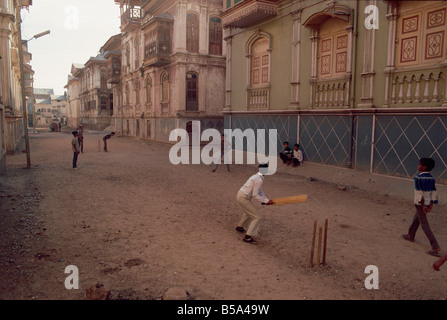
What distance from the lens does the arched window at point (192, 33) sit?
25172mm

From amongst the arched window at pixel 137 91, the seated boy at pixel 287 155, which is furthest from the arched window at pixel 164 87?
the seated boy at pixel 287 155

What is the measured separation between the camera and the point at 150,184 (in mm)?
11703

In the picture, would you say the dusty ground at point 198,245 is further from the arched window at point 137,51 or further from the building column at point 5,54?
the arched window at point 137,51

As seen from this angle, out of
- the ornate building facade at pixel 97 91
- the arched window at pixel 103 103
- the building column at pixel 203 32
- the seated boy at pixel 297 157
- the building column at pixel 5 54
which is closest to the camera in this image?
the seated boy at pixel 297 157

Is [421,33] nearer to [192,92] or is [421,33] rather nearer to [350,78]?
[350,78]

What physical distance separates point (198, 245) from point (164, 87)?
23.5 meters

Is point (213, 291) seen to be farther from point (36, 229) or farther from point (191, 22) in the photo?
point (191, 22)

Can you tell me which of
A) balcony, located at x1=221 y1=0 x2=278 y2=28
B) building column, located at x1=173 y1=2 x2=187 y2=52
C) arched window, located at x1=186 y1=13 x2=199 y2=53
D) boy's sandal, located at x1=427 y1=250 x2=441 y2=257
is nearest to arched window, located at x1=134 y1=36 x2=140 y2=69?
building column, located at x1=173 y1=2 x2=187 y2=52

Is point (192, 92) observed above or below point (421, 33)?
below

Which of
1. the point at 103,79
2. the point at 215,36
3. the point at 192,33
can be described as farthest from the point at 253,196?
the point at 103,79

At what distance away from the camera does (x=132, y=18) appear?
32781mm

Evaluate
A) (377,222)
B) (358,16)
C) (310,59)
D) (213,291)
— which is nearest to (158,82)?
(310,59)

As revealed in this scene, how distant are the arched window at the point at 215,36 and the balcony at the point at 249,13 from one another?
373 inches
